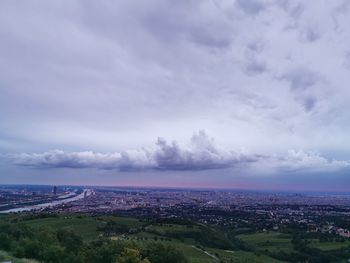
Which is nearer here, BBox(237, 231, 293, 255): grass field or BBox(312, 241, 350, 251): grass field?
BBox(312, 241, 350, 251): grass field

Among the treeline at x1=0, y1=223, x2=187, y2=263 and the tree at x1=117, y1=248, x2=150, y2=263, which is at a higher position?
the tree at x1=117, y1=248, x2=150, y2=263

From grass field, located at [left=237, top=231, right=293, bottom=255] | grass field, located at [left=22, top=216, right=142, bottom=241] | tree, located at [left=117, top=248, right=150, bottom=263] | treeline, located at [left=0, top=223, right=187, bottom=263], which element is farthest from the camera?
grass field, located at [left=22, top=216, right=142, bottom=241]

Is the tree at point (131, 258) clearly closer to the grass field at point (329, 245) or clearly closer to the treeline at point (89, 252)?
the treeline at point (89, 252)

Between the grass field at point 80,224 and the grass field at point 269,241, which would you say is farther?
the grass field at point 80,224

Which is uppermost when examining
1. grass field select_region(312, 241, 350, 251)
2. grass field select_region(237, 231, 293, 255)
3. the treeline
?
the treeline

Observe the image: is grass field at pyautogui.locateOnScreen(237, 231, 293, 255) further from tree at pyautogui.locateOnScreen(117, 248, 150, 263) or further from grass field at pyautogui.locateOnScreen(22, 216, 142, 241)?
tree at pyautogui.locateOnScreen(117, 248, 150, 263)

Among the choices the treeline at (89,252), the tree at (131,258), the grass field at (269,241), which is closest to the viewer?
the tree at (131,258)

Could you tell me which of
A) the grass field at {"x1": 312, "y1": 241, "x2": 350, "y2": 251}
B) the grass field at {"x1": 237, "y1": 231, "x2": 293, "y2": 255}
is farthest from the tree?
the grass field at {"x1": 312, "y1": 241, "x2": 350, "y2": 251}

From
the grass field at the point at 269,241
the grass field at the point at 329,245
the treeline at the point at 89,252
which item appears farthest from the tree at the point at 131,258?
the grass field at the point at 329,245

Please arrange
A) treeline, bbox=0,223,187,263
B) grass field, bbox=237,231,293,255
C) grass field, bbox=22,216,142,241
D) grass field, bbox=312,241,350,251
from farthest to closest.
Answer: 1. grass field, bbox=22,216,142,241
2. grass field, bbox=237,231,293,255
3. grass field, bbox=312,241,350,251
4. treeline, bbox=0,223,187,263

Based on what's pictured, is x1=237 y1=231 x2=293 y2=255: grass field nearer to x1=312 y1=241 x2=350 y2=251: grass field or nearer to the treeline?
x1=312 y1=241 x2=350 y2=251: grass field

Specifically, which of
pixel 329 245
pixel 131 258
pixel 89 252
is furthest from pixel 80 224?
pixel 131 258
